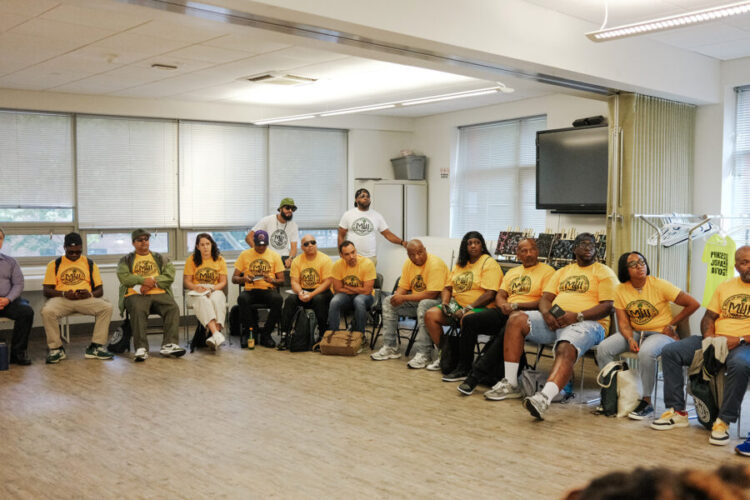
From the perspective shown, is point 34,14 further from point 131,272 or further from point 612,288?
point 612,288

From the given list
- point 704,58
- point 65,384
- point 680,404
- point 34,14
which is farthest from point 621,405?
point 34,14

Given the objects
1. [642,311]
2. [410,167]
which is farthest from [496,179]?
[642,311]

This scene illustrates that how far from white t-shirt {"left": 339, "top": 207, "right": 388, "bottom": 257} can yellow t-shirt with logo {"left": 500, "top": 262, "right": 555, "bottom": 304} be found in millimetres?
2913

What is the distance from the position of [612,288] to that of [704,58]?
8.90ft

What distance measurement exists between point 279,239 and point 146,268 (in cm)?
199

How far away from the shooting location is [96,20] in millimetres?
5309

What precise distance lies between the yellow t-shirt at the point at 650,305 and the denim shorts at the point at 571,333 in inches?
11.1

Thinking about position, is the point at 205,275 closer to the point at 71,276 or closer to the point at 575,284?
the point at 71,276

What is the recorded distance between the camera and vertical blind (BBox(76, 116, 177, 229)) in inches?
351

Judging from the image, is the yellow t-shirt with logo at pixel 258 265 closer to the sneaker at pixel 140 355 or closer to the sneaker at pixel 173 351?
the sneaker at pixel 173 351

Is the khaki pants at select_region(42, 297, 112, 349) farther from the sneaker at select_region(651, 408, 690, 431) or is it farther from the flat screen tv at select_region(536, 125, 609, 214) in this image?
the sneaker at select_region(651, 408, 690, 431)

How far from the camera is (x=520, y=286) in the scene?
6.38 metres

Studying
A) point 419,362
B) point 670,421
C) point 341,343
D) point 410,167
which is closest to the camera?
point 670,421

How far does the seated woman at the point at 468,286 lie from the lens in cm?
660
